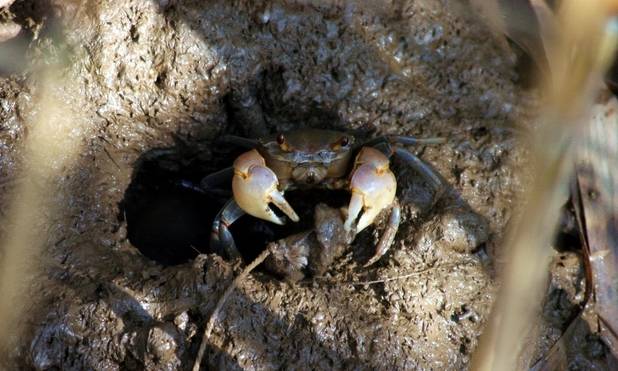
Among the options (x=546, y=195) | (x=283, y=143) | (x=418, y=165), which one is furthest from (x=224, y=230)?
(x=546, y=195)

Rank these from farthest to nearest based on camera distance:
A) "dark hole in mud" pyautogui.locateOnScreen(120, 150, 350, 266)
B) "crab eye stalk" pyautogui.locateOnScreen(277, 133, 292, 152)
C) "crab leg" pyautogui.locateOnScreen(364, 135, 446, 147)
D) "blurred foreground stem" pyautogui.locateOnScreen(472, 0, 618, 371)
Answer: "dark hole in mud" pyautogui.locateOnScreen(120, 150, 350, 266) < "crab leg" pyautogui.locateOnScreen(364, 135, 446, 147) < "crab eye stalk" pyautogui.locateOnScreen(277, 133, 292, 152) < "blurred foreground stem" pyautogui.locateOnScreen(472, 0, 618, 371)

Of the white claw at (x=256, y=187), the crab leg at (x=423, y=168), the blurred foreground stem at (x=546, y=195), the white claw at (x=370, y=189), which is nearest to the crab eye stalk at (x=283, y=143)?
the white claw at (x=256, y=187)

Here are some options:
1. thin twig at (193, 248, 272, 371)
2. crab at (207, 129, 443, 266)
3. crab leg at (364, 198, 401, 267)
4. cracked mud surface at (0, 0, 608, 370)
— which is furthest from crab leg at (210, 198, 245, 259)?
crab leg at (364, 198, 401, 267)

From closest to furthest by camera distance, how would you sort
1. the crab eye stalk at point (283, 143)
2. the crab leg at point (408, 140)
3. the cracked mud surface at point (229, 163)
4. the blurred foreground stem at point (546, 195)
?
1. the blurred foreground stem at point (546, 195)
2. the cracked mud surface at point (229, 163)
3. the crab eye stalk at point (283, 143)
4. the crab leg at point (408, 140)

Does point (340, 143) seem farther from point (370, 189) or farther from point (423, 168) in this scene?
point (423, 168)

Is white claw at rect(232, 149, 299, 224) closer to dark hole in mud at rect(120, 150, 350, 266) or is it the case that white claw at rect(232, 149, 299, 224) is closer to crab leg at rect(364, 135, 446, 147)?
dark hole in mud at rect(120, 150, 350, 266)

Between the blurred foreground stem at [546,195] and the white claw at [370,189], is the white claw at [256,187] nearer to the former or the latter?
the white claw at [370,189]
